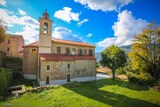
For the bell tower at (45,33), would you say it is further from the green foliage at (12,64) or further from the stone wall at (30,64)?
the green foliage at (12,64)

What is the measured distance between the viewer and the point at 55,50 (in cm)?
3294

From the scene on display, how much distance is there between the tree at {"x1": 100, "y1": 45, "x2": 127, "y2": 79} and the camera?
120ft

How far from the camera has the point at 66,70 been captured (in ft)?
101

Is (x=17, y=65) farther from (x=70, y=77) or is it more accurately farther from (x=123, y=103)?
(x=123, y=103)

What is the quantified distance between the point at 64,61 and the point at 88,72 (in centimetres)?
916

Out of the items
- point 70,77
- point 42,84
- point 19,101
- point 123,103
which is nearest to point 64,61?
point 70,77

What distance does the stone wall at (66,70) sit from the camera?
1073 inches

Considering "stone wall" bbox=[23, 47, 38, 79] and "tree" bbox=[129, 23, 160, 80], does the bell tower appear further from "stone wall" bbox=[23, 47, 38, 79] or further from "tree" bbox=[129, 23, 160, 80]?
"tree" bbox=[129, 23, 160, 80]

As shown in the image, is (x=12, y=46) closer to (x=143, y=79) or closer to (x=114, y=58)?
(x=114, y=58)

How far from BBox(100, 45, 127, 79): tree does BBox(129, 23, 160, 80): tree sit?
7563mm

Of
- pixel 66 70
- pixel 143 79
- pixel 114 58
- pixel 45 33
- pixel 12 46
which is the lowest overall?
pixel 143 79

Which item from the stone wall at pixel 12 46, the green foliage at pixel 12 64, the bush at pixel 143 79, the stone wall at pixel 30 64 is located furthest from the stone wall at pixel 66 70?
the stone wall at pixel 12 46

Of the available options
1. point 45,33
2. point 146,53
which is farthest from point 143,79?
point 45,33

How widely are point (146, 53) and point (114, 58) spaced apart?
9725 millimetres
